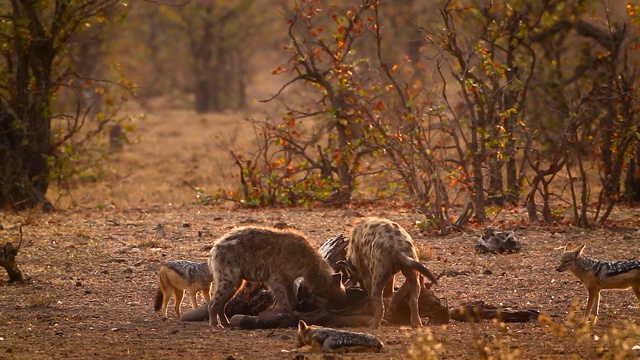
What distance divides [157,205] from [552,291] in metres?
9.12

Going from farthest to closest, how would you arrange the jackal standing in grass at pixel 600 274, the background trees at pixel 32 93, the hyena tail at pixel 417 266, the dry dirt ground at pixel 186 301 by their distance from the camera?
the background trees at pixel 32 93 < the jackal standing in grass at pixel 600 274 < the hyena tail at pixel 417 266 < the dry dirt ground at pixel 186 301

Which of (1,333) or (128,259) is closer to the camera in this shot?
(1,333)

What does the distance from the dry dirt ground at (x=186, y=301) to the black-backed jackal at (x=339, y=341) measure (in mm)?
134

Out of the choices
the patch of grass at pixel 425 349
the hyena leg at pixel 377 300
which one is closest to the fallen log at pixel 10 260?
the hyena leg at pixel 377 300

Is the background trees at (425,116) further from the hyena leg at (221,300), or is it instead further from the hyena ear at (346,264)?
the hyena leg at (221,300)

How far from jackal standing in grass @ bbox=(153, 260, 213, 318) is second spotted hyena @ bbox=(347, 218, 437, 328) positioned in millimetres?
1615

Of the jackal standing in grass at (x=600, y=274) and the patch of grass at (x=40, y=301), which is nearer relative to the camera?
the jackal standing in grass at (x=600, y=274)

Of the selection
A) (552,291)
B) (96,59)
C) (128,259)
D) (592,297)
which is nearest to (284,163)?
(128,259)

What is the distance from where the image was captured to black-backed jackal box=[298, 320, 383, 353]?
26.3 ft

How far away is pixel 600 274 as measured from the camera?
364 inches

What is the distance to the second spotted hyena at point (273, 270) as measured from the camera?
372 inches

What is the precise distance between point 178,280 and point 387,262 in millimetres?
2052

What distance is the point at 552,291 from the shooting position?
35.1 feet

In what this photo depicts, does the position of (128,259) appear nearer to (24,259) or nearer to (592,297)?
(24,259)
